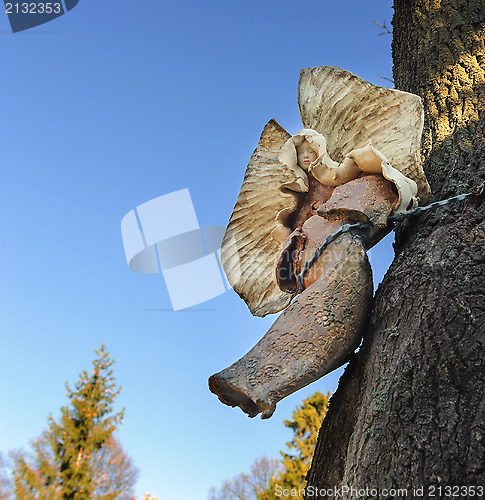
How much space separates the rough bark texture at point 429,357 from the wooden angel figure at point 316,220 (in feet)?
0.32

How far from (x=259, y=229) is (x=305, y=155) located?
36cm

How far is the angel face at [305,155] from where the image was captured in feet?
5.71

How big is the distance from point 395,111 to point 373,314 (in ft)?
2.44

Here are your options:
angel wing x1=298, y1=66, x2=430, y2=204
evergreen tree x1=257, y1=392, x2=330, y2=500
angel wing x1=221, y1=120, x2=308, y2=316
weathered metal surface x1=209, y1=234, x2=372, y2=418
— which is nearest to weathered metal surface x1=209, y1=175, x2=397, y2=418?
weathered metal surface x1=209, y1=234, x2=372, y2=418

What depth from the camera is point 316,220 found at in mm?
1608

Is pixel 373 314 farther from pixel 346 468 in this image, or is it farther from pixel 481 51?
pixel 481 51

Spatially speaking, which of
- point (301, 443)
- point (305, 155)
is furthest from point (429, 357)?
point (301, 443)

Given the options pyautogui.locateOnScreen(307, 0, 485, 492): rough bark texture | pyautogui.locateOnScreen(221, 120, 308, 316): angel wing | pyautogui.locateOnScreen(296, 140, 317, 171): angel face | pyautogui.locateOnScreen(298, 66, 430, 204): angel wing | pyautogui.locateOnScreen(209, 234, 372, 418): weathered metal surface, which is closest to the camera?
pyautogui.locateOnScreen(307, 0, 485, 492): rough bark texture

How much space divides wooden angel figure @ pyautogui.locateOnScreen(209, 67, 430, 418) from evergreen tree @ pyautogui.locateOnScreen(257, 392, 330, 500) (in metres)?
6.21

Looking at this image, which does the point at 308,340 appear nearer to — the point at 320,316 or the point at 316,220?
the point at 320,316

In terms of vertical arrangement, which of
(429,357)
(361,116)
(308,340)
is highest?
(361,116)

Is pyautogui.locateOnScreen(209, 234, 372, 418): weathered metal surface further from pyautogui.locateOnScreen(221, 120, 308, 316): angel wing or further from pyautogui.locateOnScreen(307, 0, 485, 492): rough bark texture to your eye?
pyautogui.locateOnScreen(221, 120, 308, 316): angel wing

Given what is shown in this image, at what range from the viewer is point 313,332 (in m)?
1.22

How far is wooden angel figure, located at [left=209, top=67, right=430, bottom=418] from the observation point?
1.20m
